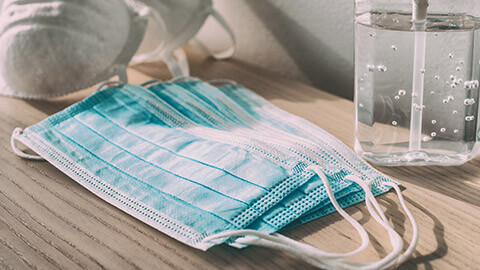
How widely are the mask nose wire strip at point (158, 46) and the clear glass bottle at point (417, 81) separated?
1.14ft

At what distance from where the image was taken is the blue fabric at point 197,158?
487mm

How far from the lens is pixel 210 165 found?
0.55 meters

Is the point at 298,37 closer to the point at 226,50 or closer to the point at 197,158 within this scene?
the point at 226,50

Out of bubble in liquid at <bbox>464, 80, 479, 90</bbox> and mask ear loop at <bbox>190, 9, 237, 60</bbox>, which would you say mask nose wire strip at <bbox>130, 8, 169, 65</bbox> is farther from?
bubble in liquid at <bbox>464, 80, 479, 90</bbox>

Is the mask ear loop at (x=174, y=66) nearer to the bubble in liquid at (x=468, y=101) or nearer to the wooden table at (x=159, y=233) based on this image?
the wooden table at (x=159, y=233)

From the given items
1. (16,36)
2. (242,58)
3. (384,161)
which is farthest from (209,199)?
(242,58)

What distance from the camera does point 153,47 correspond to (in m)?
0.87

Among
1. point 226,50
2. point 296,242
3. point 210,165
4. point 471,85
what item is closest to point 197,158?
point 210,165

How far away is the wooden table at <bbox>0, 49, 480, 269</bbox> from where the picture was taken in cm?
44

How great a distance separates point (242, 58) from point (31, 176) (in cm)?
46

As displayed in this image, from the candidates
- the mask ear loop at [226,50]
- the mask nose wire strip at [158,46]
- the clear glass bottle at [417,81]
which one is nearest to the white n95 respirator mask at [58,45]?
the mask nose wire strip at [158,46]

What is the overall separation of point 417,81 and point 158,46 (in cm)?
44

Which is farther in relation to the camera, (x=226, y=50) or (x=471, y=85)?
(x=226, y=50)

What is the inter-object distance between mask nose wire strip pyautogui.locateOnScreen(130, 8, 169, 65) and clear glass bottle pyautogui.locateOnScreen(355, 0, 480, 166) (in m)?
0.35
